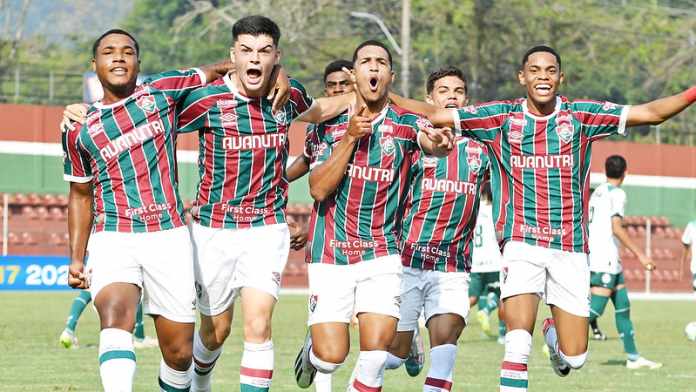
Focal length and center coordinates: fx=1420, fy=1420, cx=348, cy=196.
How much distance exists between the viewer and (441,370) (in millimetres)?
9891

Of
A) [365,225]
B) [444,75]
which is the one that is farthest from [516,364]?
[444,75]

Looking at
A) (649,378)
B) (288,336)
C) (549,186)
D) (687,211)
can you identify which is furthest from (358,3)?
(549,186)

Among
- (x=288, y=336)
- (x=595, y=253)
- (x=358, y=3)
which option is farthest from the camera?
(x=358, y=3)

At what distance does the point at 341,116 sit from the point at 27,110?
30.3m

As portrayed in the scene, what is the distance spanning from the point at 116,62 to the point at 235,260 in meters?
1.48

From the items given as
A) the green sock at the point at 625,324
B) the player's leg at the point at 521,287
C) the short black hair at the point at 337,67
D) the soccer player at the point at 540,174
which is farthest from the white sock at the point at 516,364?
the green sock at the point at 625,324

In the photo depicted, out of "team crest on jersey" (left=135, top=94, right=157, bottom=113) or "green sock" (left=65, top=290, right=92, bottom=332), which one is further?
"green sock" (left=65, top=290, right=92, bottom=332)

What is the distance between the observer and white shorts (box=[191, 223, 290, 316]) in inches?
354

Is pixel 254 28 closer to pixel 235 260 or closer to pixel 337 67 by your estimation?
pixel 235 260

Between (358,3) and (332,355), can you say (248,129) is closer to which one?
(332,355)

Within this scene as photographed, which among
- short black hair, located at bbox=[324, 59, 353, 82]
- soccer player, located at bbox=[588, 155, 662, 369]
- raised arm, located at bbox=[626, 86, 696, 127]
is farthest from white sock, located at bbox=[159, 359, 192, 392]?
soccer player, located at bbox=[588, 155, 662, 369]

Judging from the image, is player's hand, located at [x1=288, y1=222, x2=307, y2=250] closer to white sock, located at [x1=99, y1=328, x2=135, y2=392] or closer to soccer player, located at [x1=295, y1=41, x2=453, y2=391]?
soccer player, located at [x1=295, y1=41, x2=453, y2=391]

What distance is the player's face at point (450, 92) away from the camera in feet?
34.8

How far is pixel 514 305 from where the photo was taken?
976 centimetres
